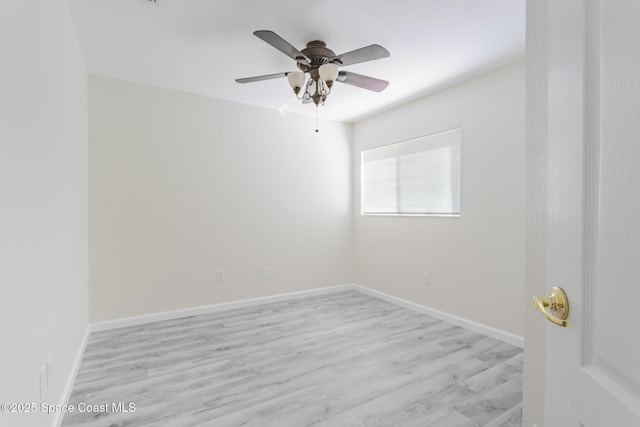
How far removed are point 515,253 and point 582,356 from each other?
2465mm

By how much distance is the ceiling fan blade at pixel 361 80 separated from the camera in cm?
234

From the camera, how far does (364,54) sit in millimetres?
2025

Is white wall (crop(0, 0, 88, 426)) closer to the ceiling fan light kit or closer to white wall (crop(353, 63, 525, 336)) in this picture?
the ceiling fan light kit

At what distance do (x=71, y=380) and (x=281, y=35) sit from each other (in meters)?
2.88

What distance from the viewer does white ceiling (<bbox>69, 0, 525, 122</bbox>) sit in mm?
1977

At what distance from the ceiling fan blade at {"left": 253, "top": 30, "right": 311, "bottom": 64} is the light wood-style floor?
225 centimetres

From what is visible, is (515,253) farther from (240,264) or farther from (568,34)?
(240,264)

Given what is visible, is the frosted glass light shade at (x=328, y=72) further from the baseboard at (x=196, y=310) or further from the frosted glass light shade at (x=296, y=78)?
the baseboard at (x=196, y=310)

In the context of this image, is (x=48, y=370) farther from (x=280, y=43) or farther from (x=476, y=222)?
(x=476, y=222)

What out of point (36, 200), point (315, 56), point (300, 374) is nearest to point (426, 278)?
point (300, 374)

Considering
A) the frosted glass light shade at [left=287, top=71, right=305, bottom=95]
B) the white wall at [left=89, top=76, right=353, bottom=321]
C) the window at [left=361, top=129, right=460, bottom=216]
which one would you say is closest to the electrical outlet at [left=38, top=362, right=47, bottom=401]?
the white wall at [left=89, top=76, right=353, bottom=321]

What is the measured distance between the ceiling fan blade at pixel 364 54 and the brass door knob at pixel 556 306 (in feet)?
5.79

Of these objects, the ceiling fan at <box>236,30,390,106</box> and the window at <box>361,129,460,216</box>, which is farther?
the window at <box>361,129,460,216</box>

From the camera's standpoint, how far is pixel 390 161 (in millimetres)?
4078
